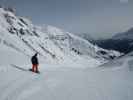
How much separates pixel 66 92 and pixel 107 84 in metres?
3.21

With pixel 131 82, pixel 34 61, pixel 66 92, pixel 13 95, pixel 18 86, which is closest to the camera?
pixel 13 95

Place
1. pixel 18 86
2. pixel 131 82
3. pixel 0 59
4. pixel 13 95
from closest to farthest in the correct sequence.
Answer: pixel 13 95 < pixel 18 86 < pixel 131 82 < pixel 0 59

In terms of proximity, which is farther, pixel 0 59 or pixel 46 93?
pixel 0 59

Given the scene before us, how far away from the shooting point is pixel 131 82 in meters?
11.7

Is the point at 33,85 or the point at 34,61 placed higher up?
the point at 34,61

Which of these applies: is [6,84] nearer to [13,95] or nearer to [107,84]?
[13,95]

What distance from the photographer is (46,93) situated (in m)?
9.74

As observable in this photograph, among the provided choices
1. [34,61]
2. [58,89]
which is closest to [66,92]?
[58,89]

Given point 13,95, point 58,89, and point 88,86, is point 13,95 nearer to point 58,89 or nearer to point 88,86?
point 58,89

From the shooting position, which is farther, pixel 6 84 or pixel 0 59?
pixel 0 59

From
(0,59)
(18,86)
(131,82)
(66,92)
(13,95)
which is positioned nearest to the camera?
(13,95)

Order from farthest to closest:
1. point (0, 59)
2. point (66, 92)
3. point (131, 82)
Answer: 1. point (0, 59)
2. point (131, 82)
3. point (66, 92)

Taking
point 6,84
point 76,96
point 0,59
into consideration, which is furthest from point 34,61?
point 0,59

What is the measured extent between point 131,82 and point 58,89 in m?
5.11
